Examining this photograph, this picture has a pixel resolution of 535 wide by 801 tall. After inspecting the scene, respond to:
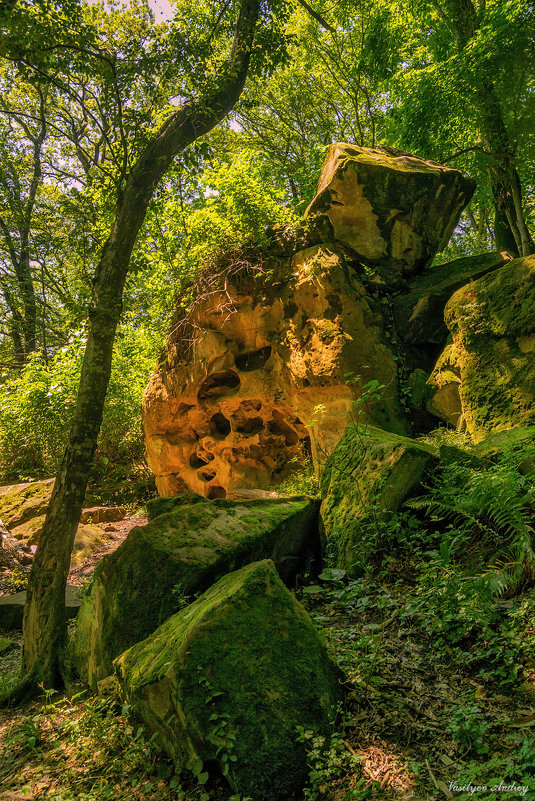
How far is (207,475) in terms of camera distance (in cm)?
1034

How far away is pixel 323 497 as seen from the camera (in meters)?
4.70

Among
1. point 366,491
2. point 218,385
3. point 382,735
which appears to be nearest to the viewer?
point 382,735

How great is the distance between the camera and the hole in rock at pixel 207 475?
10258 mm

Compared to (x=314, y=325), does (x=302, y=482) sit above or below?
below

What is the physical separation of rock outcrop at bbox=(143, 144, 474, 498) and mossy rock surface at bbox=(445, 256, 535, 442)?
134 cm

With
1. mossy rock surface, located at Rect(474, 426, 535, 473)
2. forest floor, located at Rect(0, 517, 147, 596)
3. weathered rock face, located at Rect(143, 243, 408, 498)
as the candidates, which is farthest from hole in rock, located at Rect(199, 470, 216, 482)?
mossy rock surface, located at Rect(474, 426, 535, 473)

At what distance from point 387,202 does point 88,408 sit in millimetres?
6255

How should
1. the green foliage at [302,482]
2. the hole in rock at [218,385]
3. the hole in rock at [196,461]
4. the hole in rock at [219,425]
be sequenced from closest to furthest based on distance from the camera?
the green foliage at [302,482] < the hole in rock at [218,385] < the hole in rock at [219,425] < the hole in rock at [196,461]

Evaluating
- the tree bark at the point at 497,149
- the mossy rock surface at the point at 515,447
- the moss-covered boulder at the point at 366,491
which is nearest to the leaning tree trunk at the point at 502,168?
the tree bark at the point at 497,149

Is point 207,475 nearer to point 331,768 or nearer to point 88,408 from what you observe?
point 88,408

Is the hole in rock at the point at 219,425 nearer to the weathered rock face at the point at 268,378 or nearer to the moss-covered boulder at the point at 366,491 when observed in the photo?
the weathered rock face at the point at 268,378

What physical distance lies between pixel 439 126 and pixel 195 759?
37.6 ft

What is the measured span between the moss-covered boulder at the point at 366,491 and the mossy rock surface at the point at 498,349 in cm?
176

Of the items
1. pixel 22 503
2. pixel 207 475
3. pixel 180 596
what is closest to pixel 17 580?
pixel 22 503
